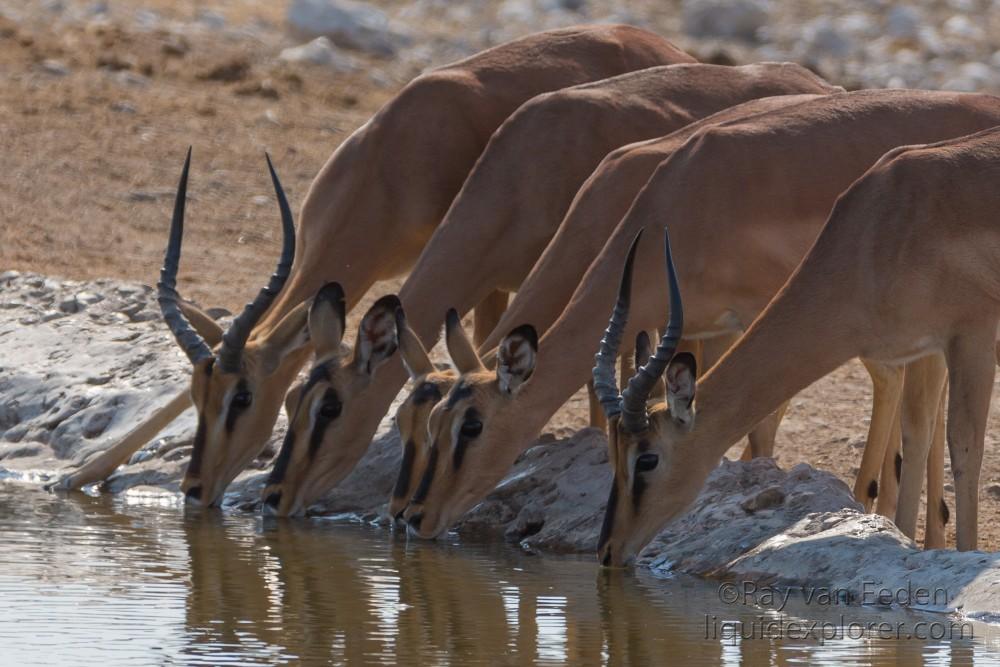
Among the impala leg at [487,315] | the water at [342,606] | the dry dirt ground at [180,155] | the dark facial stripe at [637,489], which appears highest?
the dry dirt ground at [180,155]

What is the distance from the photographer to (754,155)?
32.4ft

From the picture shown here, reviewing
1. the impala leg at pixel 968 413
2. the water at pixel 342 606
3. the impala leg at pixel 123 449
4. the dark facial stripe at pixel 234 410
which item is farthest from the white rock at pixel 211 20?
the impala leg at pixel 968 413

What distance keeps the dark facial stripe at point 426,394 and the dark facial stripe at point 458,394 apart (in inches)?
8.3

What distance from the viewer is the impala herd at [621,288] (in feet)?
28.3

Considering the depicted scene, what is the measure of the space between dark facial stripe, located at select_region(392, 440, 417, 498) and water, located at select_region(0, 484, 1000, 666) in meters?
0.21

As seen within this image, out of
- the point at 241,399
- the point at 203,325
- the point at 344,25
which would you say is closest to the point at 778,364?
the point at 241,399

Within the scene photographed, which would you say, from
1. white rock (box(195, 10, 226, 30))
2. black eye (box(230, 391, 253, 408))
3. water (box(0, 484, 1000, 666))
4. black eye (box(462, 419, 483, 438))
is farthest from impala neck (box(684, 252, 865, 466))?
white rock (box(195, 10, 226, 30))

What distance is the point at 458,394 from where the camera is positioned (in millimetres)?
9156

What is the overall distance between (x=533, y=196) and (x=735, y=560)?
Result: 3060mm

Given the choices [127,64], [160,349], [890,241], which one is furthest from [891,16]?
[890,241]

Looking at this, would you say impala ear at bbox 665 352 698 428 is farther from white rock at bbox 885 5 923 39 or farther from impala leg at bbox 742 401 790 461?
white rock at bbox 885 5 923 39

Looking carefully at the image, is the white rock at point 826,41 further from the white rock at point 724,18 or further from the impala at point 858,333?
the impala at point 858,333

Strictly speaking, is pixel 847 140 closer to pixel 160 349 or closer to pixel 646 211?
pixel 646 211

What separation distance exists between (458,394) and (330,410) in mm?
973
